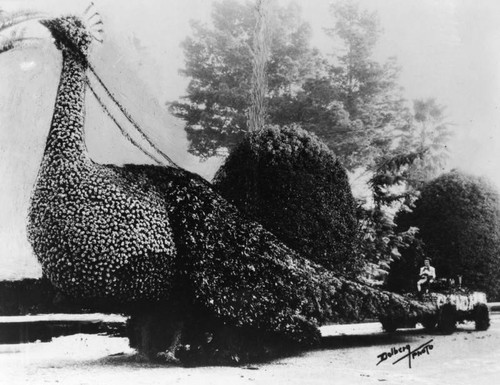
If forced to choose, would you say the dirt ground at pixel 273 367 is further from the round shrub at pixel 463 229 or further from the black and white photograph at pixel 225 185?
the round shrub at pixel 463 229

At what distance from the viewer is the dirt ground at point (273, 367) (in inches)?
230

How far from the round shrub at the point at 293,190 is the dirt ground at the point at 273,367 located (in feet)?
5.29

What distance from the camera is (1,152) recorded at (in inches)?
280

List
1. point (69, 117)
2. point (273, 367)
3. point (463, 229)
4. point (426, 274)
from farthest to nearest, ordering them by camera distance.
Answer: point (463, 229), point (426, 274), point (273, 367), point (69, 117)

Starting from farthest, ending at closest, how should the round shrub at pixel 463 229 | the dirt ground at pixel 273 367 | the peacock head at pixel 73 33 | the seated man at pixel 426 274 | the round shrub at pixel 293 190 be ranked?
the round shrub at pixel 463 229 < the seated man at pixel 426 274 < the round shrub at pixel 293 190 < the peacock head at pixel 73 33 < the dirt ground at pixel 273 367

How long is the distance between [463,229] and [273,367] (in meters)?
6.36

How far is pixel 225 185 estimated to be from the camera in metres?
7.99

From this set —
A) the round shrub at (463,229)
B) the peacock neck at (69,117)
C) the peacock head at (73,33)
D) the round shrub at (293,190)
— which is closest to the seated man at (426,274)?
the round shrub at (463,229)

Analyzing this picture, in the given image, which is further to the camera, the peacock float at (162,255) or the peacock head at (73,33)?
the peacock head at (73,33)

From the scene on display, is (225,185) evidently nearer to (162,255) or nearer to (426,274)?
(162,255)
